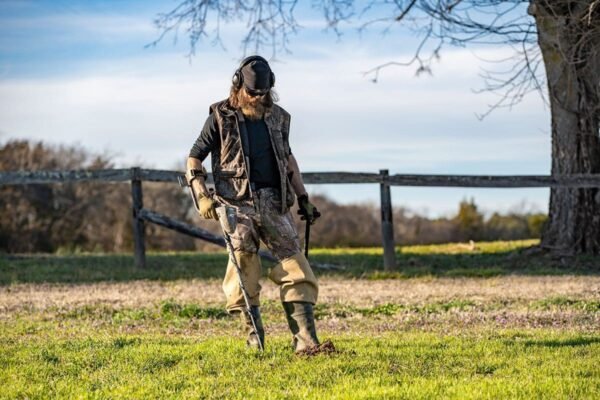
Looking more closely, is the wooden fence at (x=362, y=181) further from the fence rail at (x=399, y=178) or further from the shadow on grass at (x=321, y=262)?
the shadow on grass at (x=321, y=262)

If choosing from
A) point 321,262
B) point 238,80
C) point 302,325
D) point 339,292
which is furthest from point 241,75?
point 321,262

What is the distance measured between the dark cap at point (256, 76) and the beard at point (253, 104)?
0.10m

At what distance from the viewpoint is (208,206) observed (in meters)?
8.65

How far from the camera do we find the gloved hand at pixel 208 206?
866 centimetres

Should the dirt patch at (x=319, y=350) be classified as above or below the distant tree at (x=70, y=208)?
below

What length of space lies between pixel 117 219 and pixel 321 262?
1932 centimetres

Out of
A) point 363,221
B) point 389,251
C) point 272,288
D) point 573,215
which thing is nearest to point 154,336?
point 272,288

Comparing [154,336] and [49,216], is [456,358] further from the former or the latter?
[49,216]

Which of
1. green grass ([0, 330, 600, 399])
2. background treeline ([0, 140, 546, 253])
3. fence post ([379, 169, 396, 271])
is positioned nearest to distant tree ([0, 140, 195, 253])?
background treeline ([0, 140, 546, 253])

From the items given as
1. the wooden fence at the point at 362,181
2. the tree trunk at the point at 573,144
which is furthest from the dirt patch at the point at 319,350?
the tree trunk at the point at 573,144

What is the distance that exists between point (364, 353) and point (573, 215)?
13699 millimetres

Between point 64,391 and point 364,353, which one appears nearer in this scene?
point 64,391

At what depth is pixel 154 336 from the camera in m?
10.4

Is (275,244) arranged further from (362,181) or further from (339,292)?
(362,181)
